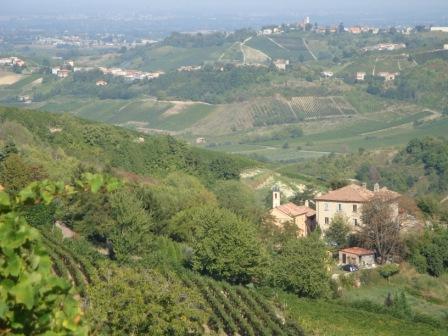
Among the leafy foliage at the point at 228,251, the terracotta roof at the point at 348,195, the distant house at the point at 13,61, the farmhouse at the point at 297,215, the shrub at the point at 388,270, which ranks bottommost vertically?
the distant house at the point at 13,61

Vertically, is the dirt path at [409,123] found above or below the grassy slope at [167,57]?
above

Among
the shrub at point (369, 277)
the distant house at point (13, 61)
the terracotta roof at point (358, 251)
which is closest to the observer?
the shrub at point (369, 277)

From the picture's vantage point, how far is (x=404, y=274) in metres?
32.2

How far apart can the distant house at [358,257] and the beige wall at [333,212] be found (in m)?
4.02

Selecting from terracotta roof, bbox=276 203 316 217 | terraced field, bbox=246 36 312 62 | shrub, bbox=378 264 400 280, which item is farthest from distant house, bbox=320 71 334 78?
shrub, bbox=378 264 400 280

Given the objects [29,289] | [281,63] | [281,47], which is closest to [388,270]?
[29,289]

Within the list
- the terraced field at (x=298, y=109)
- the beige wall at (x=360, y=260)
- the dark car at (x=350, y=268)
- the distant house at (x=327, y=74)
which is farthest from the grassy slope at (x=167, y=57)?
the dark car at (x=350, y=268)

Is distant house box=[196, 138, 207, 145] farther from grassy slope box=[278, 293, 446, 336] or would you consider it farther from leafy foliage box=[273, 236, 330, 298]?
grassy slope box=[278, 293, 446, 336]

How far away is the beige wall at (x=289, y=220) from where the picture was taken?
1489 inches

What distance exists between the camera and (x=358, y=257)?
3431 cm

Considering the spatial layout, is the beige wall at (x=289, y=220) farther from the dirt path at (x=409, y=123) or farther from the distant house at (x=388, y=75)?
the distant house at (x=388, y=75)

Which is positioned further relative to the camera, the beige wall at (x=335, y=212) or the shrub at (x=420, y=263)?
the beige wall at (x=335, y=212)

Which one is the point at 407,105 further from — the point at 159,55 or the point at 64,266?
the point at 64,266

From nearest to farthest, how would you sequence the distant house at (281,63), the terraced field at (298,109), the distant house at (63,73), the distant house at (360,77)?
1. the terraced field at (298,109)
2. the distant house at (360,77)
3. the distant house at (63,73)
4. the distant house at (281,63)
